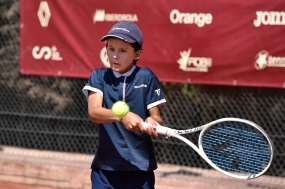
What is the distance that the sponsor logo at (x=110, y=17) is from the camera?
592 cm

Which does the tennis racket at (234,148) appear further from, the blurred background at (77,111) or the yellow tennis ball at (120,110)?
the blurred background at (77,111)

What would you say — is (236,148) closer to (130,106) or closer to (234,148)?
(234,148)

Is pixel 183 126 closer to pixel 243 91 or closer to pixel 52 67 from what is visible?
pixel 243 91

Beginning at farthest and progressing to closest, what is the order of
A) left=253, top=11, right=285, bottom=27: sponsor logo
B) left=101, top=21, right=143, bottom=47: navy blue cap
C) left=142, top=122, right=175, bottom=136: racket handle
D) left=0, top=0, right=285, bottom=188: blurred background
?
left=0, top=0, right=285, bottom=188: blurred background, left=253, top=11, right=285, bottom=27: sponsor logo, left=101, top=21, right=143, bottom=47: navy blue cap, left=142, top=122, right=175, bottom=136: racket handle

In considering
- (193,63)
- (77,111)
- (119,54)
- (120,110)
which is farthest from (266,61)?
(120,110)

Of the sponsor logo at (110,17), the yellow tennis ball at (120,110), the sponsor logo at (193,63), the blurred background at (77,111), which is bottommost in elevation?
the blurred background at (77,111)

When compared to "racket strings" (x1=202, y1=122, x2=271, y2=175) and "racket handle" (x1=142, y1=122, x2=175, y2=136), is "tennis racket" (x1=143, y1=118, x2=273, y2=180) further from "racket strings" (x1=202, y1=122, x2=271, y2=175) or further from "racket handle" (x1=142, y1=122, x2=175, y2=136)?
"racket handle" (x1=142, y1=122, x2=175, y2=136)

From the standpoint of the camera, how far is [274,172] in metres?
5.88

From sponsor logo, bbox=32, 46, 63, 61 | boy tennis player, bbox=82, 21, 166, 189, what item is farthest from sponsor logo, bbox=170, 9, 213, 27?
boy tennis player, bbox=82, 21, 166, 189

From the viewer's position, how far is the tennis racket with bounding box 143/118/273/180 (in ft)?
12.1

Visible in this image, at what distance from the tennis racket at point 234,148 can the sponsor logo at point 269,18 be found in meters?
1.88

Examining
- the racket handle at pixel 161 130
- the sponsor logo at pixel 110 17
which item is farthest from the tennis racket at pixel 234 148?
the sponsor logo at pixel 110 17

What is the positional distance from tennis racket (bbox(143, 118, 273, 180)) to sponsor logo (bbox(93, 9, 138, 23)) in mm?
2347

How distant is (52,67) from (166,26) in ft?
4.18
